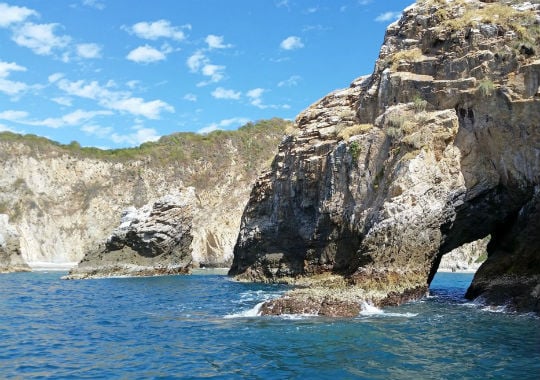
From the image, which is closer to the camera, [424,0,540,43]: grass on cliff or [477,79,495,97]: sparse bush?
[477,79,495,97]: sparse bush

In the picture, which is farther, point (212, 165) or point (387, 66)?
point (212, 165)

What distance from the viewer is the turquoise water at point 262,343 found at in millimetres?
12234

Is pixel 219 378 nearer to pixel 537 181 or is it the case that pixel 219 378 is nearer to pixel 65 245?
pixel 537 181

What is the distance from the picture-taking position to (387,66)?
32844 millimetres

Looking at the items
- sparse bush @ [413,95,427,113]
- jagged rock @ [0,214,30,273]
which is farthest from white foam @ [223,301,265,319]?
jagged rock @ [0,214,30,273]

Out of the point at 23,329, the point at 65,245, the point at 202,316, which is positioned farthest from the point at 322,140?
the point at 65,245

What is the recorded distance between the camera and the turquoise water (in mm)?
12234

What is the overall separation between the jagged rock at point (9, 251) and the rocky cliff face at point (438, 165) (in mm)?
41715

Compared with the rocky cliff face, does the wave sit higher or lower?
lower

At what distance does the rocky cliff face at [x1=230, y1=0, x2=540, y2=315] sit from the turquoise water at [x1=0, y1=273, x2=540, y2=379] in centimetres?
243

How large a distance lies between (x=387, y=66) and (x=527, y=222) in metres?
14.0

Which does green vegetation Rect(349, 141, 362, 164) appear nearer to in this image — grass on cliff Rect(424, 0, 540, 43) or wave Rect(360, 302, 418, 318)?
grass on cliff Rect(424, 0, 540, 43)

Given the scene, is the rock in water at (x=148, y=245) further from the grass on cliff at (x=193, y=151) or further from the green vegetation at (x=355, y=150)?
the grass on cliff at (x=193, y=151)

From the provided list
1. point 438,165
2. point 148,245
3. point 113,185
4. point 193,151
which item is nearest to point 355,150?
point 438,165
